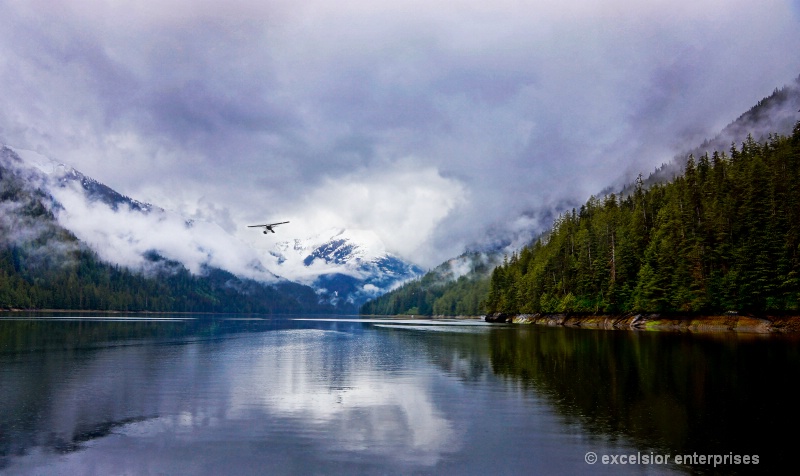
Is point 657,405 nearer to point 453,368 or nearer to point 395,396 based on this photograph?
point 395,396

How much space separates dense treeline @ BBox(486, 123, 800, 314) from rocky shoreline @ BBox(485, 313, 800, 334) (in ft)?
5.96

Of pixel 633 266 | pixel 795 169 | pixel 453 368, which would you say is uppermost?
pixel 795 169

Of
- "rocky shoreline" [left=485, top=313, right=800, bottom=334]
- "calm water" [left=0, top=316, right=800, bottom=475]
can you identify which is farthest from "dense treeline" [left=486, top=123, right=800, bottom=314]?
"calm water" [left=0, top=316, right=800, bottom=475]

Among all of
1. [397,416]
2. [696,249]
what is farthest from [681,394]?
[696,249]

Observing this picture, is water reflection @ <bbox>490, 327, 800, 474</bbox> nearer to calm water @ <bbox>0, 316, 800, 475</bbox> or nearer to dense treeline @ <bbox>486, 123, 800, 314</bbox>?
calm water @ <bbox>0, 316, 800, 475</bbox>

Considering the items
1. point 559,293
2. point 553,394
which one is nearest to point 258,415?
point 553,394

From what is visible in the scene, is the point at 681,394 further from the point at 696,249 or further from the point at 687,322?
the point at 696,249

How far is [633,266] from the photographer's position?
119688 mm

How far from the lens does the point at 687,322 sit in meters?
98.4

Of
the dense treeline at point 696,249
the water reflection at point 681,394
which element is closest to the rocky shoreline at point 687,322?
the dense treeline at point 696,249

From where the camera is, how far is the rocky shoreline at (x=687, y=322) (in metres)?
82.4

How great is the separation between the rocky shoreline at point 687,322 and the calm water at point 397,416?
4601cm

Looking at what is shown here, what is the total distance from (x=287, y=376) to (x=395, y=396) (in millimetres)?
11762

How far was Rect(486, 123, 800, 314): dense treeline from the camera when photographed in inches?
3376
